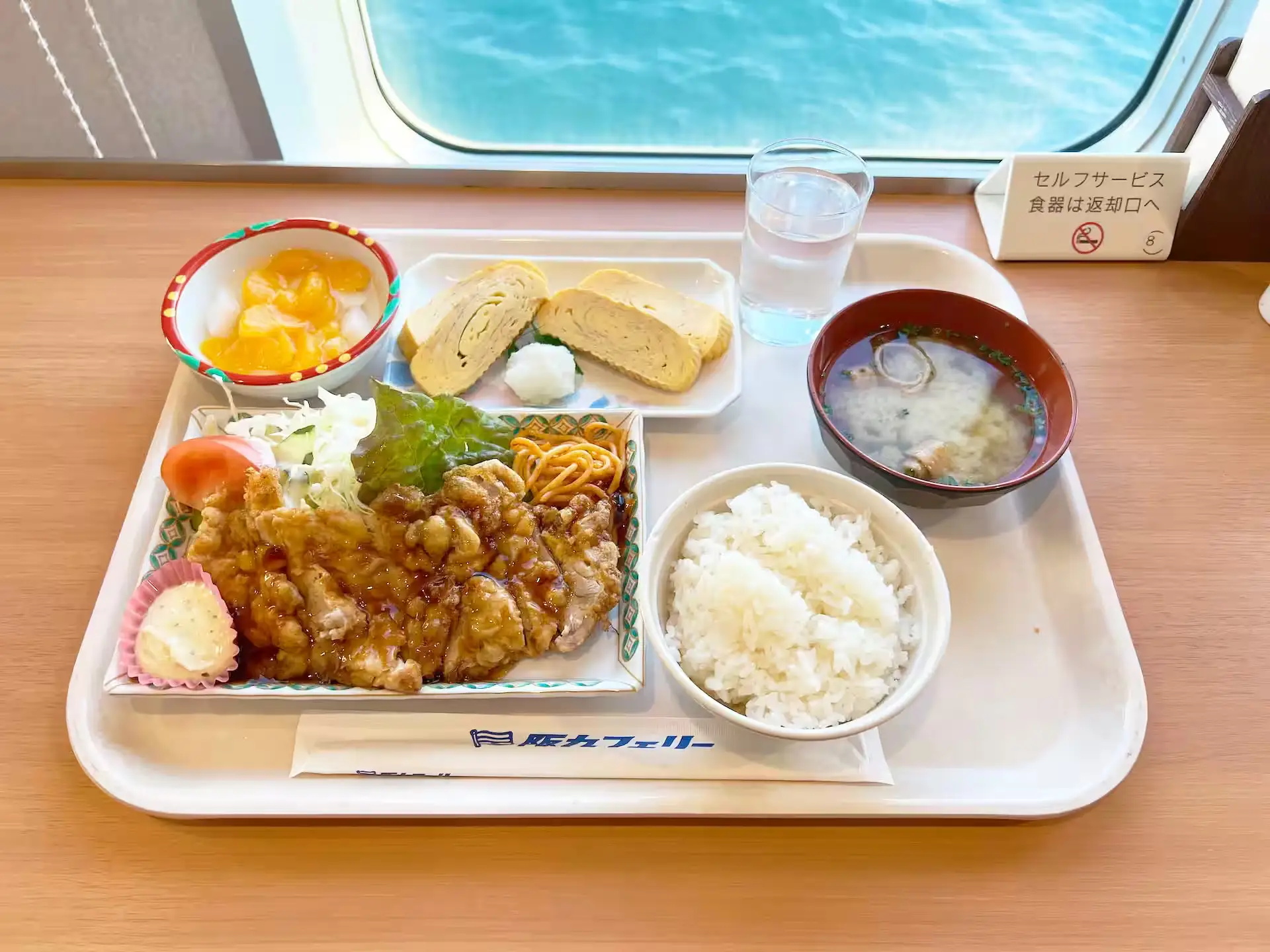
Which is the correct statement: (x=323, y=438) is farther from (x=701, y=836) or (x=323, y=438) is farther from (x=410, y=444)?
(x=701, y=836)

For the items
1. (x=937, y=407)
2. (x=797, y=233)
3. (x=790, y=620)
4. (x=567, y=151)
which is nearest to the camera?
(x=790, y=620)

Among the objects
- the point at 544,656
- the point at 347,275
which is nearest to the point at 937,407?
the point at 544,656

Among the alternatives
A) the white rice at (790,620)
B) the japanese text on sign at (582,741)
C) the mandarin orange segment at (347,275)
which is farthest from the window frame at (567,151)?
the japanese text on sign at (582,741)

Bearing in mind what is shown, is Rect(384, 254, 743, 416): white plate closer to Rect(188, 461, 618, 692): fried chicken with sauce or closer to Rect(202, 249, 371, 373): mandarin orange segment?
Rect(202, 249, 371, 373): mandarin orange segment

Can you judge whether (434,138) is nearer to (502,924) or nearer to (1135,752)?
(502,924)

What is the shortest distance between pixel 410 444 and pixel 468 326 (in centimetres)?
45

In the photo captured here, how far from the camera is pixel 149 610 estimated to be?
4.65 ft

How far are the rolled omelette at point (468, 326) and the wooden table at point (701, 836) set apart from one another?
59 cm

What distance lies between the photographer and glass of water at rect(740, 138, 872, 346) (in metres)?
1.82

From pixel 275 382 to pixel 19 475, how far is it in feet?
1.89

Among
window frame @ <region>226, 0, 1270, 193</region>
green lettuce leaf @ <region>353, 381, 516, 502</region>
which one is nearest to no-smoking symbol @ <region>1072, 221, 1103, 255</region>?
window frame @ <region>226, 0, 1270, 193</region>

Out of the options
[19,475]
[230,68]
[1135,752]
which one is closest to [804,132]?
[230,68]

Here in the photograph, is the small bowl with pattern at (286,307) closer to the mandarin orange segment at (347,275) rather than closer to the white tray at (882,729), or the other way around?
the mandarin orange segment at (347,275)

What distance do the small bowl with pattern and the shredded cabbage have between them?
0.07m
